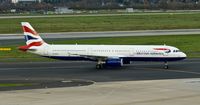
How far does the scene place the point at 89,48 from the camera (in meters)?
68.6

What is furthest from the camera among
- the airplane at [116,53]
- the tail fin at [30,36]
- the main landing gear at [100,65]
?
the tail fin at [30,36]

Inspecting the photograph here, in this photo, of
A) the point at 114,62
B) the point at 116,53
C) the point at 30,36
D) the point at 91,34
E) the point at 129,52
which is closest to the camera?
the point at 114,62

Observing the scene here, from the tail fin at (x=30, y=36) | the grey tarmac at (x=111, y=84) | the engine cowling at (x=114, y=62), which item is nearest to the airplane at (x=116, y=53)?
the engine cowling at (x=114, y=62)

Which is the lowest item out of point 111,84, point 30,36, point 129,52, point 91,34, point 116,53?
point 91,34

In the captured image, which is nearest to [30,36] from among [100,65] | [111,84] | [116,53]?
[100,65]

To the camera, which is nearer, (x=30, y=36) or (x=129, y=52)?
(x=129, y=52)

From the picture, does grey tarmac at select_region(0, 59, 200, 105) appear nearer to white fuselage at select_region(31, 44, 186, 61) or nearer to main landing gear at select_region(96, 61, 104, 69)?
main landing gear at select_region(96, 61, 104, 69)

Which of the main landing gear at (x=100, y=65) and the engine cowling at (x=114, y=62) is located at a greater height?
the engine cowling at (x=114, y=62)

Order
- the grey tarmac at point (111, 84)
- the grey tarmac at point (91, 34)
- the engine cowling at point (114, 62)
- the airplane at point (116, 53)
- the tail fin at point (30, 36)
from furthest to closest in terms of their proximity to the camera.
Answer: the grey tarmac at point (91, 34) < the tail fin at point (30, 36) < the airplane at point (116, 53) < the engine cowling at point (114, 62) < the grey tarmac at point (111, 84)

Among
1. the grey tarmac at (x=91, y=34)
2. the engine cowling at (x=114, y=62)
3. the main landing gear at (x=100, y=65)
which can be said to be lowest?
the grey tarmac at (x=91, y=34)

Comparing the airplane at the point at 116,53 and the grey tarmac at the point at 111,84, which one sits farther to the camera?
the airplane at the point at 116,53

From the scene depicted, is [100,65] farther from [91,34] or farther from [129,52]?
[91,34]

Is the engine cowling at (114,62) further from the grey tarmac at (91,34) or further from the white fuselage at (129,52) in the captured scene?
the grey tarmac at (91,34)

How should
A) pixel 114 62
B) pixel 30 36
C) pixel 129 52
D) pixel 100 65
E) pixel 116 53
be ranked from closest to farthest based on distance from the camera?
pixel 114 62, pixel 129 52, pixel 116 53, pixel 100 65, pixel 30 36
